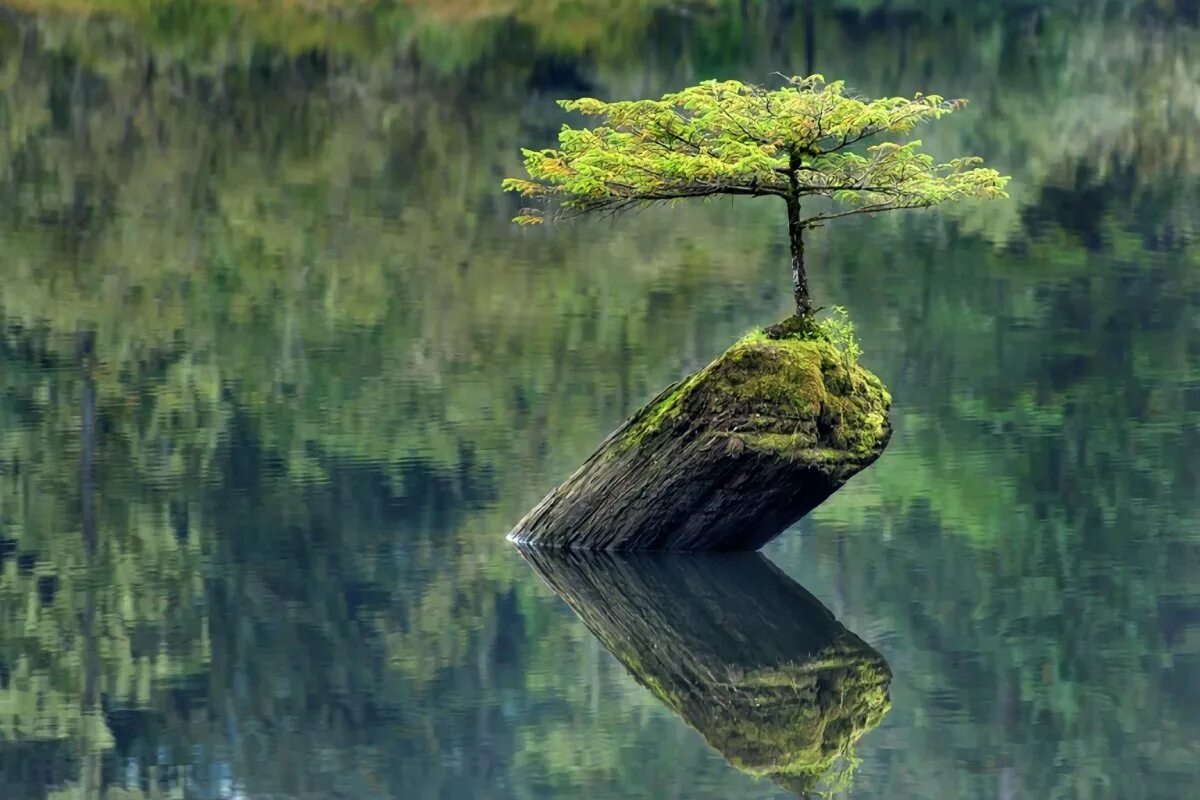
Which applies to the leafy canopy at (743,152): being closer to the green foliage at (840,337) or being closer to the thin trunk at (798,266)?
the thin trunk at (798,266)

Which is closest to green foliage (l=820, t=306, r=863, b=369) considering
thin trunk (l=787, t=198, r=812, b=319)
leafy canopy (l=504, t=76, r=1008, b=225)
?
thin trunk (l=787, t=198, r=812, b=319)

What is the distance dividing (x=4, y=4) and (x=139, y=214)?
21319 millimetres

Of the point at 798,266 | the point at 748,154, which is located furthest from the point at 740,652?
the point at 748,154

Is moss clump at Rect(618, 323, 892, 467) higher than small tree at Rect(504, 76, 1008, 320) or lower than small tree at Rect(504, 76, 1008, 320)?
lower

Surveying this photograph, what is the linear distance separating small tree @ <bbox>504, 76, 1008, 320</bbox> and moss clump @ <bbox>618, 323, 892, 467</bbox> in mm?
519

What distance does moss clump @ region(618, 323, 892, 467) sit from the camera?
13.1m

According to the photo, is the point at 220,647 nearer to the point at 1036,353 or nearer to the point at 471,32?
the point at 1036,353

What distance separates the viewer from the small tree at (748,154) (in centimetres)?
1309

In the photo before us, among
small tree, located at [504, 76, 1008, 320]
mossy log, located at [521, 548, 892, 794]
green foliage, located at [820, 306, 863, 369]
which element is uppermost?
small tree, located at [504, 76, 1008, 320]

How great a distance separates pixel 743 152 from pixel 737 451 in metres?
2.21

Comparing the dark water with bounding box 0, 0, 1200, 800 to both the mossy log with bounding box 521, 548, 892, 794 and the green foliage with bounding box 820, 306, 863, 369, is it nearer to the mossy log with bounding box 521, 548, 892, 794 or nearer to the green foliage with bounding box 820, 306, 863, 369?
the mossy log with bounding box 521, 548, 892, 794

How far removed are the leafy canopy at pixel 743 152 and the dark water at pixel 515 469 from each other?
2.98 metres

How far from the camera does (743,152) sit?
1312cm

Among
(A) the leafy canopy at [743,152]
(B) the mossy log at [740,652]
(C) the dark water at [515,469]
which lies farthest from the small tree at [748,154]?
(C) the dark water at [515,469]
